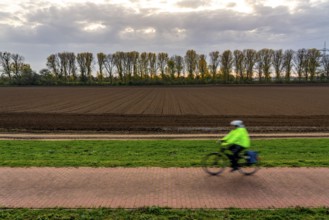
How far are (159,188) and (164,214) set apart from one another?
1403mm

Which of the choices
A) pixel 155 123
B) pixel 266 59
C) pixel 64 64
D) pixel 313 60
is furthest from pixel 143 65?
pixel 155 123

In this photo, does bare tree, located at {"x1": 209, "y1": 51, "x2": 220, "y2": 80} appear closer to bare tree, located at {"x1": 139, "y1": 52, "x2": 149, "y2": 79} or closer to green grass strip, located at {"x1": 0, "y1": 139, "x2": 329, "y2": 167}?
bare tree, located at {"x1": 139, "y1": 52, "x2": 149, "y2": 79}

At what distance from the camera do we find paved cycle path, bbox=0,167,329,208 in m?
6.30

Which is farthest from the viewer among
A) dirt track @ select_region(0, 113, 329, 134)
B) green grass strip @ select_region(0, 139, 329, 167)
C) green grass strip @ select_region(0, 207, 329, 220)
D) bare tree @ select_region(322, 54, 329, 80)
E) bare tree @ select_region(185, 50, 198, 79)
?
bare tree @ select_region(185, 50, 198, 79)

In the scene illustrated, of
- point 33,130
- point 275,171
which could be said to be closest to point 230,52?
point 33,130

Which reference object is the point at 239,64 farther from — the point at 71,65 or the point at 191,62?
the point at 71,65

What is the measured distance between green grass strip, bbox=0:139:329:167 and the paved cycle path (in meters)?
0.56

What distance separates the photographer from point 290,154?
35.9 feet

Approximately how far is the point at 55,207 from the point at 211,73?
10961 centimetres

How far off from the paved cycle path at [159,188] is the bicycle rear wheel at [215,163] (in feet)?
0.60

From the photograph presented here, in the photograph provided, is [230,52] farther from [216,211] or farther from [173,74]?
[216,211]

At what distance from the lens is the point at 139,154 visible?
10953 mm

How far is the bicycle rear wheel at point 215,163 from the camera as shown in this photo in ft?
27.4

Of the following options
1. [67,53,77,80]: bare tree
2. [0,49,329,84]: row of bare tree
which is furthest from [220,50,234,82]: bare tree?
[67,53,77,80]: bare tree
